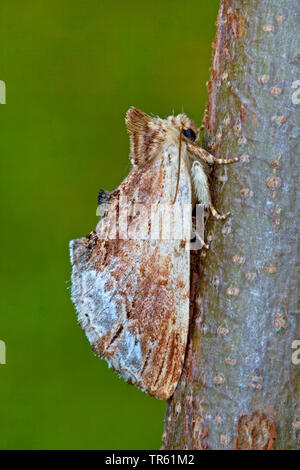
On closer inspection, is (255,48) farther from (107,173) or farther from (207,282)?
(107,173)

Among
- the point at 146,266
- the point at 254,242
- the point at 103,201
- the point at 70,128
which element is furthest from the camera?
the point at 70,128

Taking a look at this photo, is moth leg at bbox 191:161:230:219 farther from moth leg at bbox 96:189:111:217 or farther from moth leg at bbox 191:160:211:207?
moth leg at bbox 96:189:111:217

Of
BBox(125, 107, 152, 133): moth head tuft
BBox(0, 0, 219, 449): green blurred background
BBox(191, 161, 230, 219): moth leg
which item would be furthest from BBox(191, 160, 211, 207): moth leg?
BBox(0, 0, 219, 449): green blurred background

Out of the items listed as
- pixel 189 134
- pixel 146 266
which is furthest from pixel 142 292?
pixel 189 134

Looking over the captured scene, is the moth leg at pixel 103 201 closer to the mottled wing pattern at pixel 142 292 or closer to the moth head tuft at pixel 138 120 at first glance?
the mottled wing pattern at pixel 142 292

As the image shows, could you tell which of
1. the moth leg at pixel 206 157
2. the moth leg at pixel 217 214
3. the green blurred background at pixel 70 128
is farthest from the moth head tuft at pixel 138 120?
the green blurred background at pixel 70 128

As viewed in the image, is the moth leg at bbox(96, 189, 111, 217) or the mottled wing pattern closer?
→ the mottled wing pattern

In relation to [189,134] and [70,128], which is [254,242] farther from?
[70,128]
